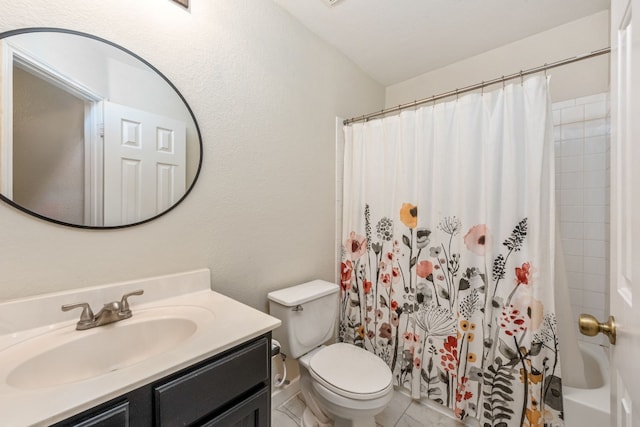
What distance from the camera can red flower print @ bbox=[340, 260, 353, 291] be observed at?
1917 mm

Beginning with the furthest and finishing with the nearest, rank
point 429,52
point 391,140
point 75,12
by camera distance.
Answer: point 429,52 < point 391,140 < point 75,12

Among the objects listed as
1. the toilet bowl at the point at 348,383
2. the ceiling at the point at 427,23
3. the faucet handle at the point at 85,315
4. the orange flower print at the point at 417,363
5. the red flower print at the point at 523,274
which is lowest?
the orange flower print at the point at 417,363

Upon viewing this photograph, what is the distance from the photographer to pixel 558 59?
5.51ft

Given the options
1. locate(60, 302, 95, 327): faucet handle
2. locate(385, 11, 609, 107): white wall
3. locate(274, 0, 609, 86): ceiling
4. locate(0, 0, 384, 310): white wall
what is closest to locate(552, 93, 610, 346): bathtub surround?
locate(385, 11, 609, 107): white wall

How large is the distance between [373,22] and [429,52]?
0.56m

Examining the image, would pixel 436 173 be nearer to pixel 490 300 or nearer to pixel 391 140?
pixel 391 140

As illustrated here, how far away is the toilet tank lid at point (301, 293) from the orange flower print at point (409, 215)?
2.00 ft

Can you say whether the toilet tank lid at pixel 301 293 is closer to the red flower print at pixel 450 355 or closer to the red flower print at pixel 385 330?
the red flower print at pixel 385 330

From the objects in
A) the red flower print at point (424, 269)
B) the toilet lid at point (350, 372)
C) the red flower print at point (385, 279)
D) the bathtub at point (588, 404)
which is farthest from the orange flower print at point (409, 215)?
the bathtub at point (588, 404)

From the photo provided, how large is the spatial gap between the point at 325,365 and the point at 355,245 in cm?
81

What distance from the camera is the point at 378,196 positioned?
1775mm

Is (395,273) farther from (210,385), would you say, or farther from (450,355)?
(210,385)

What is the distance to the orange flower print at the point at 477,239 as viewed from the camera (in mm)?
1371

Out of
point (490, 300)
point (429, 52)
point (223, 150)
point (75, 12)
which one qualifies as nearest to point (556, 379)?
point (490, 300)
